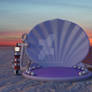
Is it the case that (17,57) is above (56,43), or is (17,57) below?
below

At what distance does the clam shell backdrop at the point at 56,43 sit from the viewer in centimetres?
955

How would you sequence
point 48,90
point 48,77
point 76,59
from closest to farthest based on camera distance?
point 48,90, point 48,77, point 76,59

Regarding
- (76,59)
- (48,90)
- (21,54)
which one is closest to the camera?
(48,90)

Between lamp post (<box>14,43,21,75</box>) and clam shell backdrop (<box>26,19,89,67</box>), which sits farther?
clam shell backdrop (<box>26,19,89,67</box>)

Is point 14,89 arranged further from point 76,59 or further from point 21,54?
point 76,59

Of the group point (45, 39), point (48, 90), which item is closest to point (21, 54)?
point (45, 39)

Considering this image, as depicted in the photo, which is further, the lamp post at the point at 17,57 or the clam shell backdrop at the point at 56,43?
the clam shell backdrop at the point at 56,43

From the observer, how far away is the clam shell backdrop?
9.55m

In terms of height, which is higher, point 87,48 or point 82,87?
point 87,48

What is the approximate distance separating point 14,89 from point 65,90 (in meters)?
1.68

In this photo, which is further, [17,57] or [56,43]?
[56,43]

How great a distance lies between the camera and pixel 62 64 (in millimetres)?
9805

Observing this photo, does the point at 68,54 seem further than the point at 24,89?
Yes

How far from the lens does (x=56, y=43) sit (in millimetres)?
10008
